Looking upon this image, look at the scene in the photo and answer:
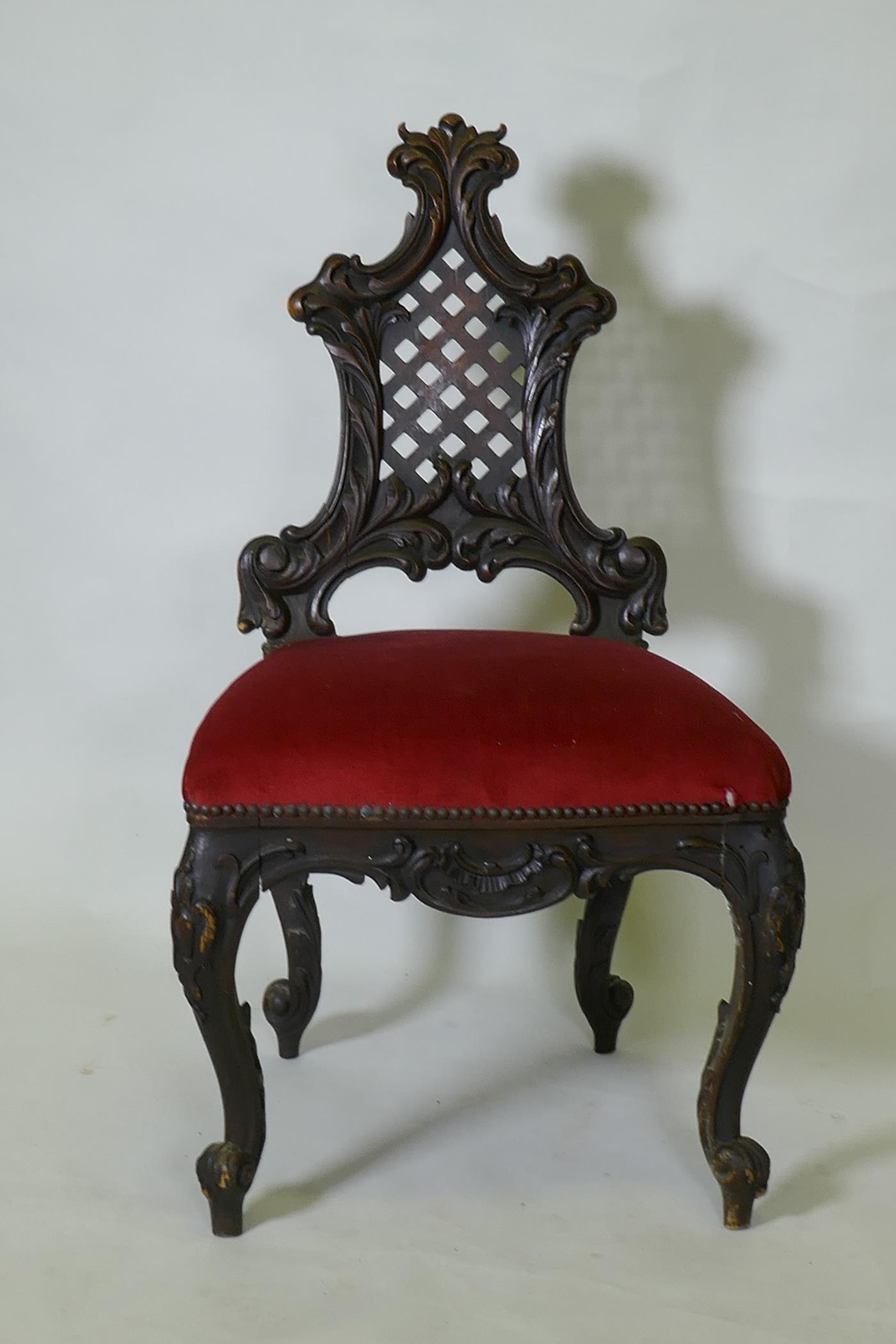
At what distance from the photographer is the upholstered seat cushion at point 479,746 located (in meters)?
1.51

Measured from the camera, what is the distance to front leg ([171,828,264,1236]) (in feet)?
5.09

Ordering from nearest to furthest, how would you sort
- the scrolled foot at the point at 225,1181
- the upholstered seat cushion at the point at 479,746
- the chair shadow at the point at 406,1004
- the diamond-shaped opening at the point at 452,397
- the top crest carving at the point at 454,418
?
the upholstered seat cushion at the point at 479,746
the scrolled foot at the point at 225,1181
the top crest carving at the point at 454,418
the chair shadow at the point at 406,1004
the diamond-shaped opening at the point at 452,397

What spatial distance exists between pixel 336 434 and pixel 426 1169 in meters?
1.22

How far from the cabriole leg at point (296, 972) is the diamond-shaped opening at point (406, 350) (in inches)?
30.8

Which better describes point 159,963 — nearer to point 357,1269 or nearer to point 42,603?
point 42,603

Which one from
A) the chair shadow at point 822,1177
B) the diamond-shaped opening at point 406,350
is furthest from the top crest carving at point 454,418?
the chair shadow at point 822,1177

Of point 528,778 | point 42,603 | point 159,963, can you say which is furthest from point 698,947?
point 42,603

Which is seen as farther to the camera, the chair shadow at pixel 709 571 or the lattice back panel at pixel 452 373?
the chair shadow at pixel 709 571

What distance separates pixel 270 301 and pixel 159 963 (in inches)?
44.5

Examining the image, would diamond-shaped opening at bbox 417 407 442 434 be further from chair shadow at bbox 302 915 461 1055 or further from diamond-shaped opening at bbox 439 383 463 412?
chair shadow at bbox 302 915 461 1055

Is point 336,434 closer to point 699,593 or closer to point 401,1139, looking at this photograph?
point 699,593

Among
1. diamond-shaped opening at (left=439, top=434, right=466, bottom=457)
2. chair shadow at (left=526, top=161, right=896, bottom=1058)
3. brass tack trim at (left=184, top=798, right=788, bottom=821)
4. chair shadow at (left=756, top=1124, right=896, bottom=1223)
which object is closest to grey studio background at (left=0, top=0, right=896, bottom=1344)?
chair shadow at (left=526, top=161, right=896, bottom=1058)

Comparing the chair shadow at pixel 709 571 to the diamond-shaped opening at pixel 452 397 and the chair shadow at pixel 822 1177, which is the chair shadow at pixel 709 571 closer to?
the diamond-shaped opening at pixel 452 397

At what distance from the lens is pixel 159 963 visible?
2408mm
